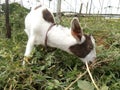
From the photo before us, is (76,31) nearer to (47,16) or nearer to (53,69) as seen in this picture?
(53,69)

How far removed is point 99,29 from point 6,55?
236 centimetres

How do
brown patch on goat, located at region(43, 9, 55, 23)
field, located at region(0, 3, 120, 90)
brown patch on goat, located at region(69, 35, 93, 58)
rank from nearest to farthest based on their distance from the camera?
field, located at region(0, 3, 120, 90) → brown patch on goat, located at region(69, 35, 93, 58) → brown patch on goat, located at region(43, 9, 55, 23)

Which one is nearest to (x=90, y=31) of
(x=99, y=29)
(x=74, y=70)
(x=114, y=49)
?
(x=99, y=29)

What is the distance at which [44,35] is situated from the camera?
441 cm

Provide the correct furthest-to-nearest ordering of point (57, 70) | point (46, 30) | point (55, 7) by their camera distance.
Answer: point (55, 7), point (46, 30), point (57, 70)

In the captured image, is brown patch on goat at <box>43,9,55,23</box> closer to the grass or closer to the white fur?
the white fur

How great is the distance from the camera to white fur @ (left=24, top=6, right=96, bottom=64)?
411cm

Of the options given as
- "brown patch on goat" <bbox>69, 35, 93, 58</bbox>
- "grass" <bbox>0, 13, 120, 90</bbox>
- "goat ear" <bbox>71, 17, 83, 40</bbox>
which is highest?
"goat ear" <bbox>71, 17, 83, 40</bbox>

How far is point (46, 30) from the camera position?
441 centimetres

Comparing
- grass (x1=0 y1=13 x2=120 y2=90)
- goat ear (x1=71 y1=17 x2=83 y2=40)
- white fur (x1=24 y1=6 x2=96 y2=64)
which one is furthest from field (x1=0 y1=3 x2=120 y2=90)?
goat ear (x1=71 y1=17 x2=83 y2=40)

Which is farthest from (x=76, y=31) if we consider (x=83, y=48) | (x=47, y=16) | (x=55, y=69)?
(x=47, y=16)

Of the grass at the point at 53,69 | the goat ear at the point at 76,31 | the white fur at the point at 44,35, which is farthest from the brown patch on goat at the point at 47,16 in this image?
the goat ear at the point at 76,31

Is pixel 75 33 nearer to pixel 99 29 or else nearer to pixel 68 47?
pixel 68 47

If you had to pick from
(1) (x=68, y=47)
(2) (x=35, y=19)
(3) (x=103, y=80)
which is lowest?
(3) (x=103, y=80)
